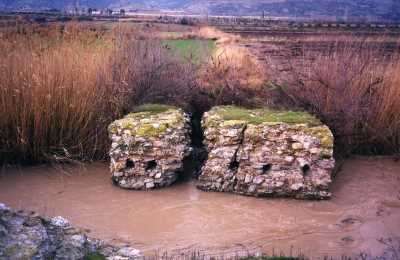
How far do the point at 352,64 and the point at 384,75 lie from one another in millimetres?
590

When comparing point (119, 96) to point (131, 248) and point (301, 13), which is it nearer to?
point (131, 248)

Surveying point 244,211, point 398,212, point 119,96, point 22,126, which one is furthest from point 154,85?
point 398,212

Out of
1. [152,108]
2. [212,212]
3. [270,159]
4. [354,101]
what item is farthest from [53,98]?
[354,101]

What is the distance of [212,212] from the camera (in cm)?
637

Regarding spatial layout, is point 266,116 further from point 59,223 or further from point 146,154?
point 59,223

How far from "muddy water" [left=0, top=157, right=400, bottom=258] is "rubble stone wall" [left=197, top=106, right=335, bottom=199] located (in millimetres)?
179

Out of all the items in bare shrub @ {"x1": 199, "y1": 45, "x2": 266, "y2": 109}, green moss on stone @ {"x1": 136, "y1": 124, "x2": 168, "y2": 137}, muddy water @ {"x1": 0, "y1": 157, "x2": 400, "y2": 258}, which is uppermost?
bare shrub @ {"x1": 199, "y1": 45, "x2": 266, "y2": 109}

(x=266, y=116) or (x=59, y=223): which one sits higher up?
(x=266, y=116)

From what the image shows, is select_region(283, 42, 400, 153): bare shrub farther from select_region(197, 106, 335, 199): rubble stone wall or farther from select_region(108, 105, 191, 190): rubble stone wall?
select_region(108, 105, 191, 190): rubble stone wall

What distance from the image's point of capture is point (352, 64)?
340 inches

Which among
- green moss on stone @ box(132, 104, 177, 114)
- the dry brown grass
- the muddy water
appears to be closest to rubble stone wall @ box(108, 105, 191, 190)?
the muddy water

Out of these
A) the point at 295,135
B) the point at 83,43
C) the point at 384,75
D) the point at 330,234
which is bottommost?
the point at 330,234

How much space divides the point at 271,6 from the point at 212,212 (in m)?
149

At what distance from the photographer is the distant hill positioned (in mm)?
125500
